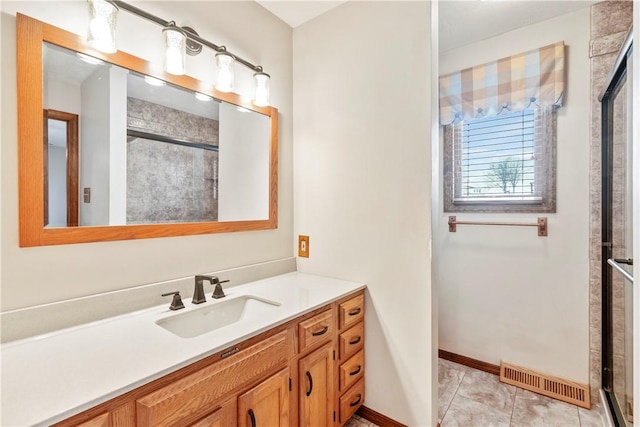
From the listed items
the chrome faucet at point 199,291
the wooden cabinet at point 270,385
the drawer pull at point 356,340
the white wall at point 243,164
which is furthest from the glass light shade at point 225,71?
the drawer pull at point 356,340

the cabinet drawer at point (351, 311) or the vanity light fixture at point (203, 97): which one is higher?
the vanity light fixture at point (203, 97)

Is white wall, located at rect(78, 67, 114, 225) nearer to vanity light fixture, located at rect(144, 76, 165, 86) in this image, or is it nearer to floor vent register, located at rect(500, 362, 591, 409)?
vanity light fixture, located at rect(144, 76, 165, 86)

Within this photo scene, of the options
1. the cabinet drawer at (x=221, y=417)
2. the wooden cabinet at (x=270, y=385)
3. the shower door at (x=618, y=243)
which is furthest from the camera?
the shower door at (x=618, y=243)

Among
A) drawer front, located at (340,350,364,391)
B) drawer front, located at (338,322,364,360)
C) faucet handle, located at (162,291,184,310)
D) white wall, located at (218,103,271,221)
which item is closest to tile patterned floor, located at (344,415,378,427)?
drawer front, located at (340,350,364,391)

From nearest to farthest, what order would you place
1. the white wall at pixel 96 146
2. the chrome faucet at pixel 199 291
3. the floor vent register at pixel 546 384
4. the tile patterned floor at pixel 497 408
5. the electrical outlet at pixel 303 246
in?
the white wall at pixel 96 146 → the chrome faucet at pixel 199 291 → the tile patterned floor at pixel 497 408 → the floor vent register at pixel 546 384 → the electrical outlet at pixel 303 246

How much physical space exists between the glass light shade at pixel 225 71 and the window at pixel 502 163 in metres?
1.77

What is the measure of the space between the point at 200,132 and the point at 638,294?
192 cm

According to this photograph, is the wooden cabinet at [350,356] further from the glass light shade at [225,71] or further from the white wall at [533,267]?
the glass light shade at [225,71]

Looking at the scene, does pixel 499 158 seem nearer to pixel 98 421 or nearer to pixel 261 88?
pixel 261 88

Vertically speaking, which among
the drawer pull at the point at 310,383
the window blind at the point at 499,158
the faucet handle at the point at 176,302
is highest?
the window blind at the point at 499,158

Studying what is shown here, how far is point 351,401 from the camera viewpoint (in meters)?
1.63

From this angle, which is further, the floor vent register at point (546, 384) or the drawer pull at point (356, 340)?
the floor vent register at point (546, 384)

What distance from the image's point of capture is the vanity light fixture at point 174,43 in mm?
1108

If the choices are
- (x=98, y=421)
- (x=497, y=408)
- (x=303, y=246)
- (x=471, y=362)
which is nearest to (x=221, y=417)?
(x=98, y=421)
